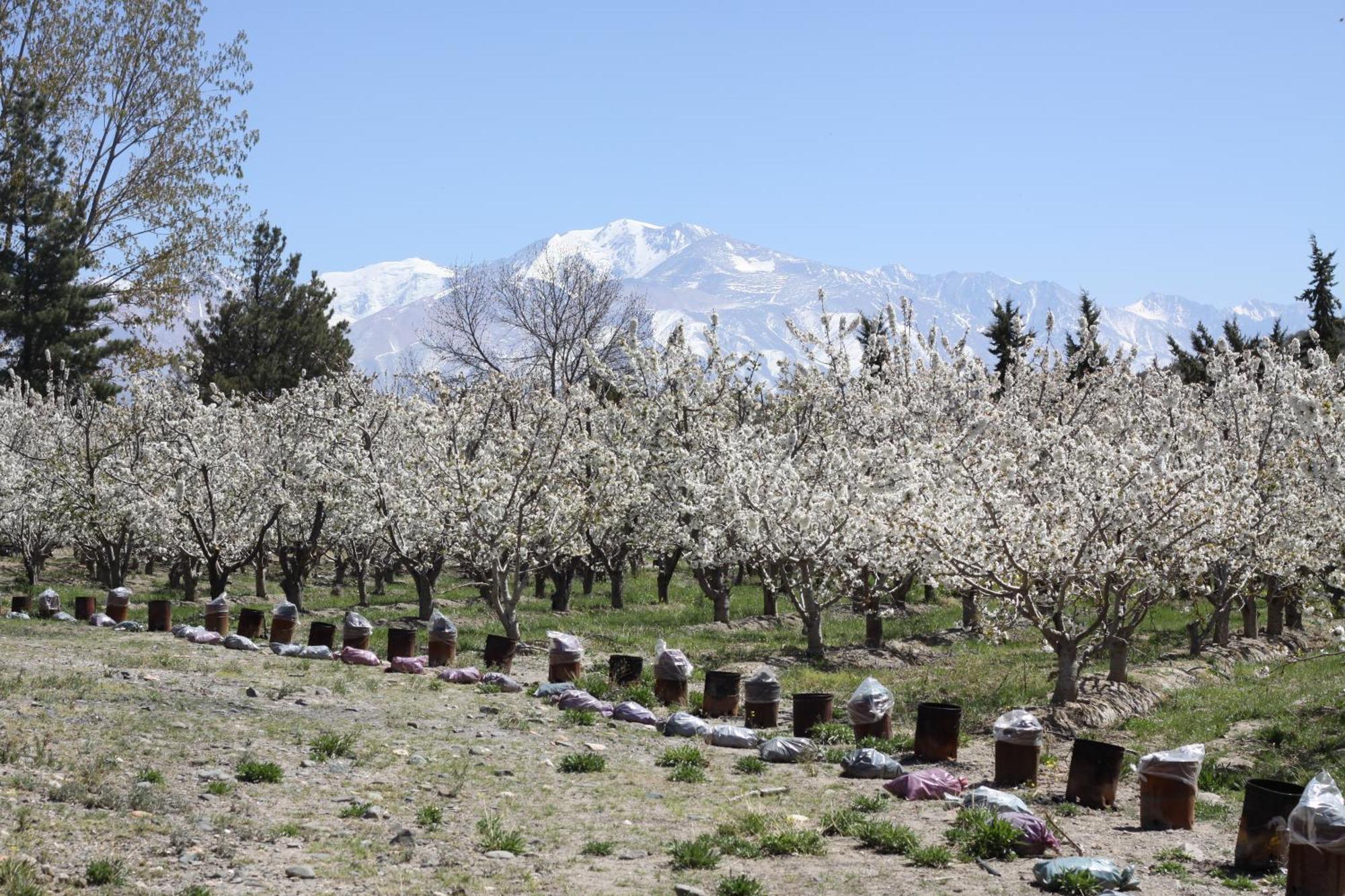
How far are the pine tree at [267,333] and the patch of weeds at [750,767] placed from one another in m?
42.1

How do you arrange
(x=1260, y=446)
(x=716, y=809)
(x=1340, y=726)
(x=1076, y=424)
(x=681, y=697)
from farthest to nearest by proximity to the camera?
1. (x=1076, y=424)
2. (x=1260, y=446)
3. (x=681, y=697)
4. (x=1340, y=726)
5. (x=716, y=809)

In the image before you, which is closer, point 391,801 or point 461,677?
point 391,801

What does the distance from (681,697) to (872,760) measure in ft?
13.7

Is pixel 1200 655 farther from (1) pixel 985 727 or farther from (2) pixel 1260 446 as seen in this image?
(1) pixel 985 727

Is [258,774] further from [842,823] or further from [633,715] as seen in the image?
[633,715]

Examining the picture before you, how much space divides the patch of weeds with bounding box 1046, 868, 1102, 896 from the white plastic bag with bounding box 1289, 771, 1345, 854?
1.29m

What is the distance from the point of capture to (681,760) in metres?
11.2

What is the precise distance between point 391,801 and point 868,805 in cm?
384

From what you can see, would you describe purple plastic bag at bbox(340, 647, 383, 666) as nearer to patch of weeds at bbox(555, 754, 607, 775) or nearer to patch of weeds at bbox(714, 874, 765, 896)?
patch of weeds at bbox(555, 754, 607, 775)

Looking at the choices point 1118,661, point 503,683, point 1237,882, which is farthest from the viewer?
point 1118,661

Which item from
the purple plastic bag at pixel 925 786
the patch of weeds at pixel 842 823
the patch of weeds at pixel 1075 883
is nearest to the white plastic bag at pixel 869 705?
the purple plastic bag at pixel 925 786

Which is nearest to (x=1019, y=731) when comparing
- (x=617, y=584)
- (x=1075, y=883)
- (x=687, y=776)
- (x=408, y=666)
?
(x=687, y=776)

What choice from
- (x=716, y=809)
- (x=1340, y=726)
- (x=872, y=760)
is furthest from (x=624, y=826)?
(x=1340, y=726)

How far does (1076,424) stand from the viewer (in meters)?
25.4
